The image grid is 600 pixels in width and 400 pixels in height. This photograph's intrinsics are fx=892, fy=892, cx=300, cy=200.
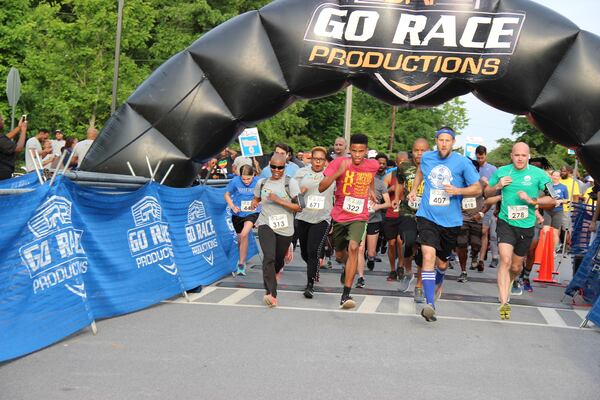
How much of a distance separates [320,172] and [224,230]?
2.20 m

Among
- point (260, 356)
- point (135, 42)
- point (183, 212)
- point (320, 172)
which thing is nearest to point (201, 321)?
point (260, 356)

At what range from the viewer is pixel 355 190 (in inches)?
406

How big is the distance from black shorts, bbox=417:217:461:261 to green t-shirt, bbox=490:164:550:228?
2.47ft

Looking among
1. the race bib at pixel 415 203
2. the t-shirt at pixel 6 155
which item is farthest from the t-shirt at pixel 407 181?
the t-shirt at pixel 6 155

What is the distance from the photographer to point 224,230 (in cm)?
1309

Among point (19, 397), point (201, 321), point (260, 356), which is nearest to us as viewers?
point (19, 397)

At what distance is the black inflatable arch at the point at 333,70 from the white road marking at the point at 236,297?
163 centimetres

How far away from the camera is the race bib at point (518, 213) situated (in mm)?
10000

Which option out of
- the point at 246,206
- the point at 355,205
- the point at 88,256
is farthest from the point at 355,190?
the point at 88,256

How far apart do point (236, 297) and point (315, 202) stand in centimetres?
154

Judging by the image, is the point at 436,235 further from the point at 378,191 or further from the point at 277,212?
the point at 378,191

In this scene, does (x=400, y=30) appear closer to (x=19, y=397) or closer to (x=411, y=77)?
(x=411, y=77)

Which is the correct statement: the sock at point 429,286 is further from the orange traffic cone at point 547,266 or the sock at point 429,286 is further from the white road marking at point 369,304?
the orange traffic cone at point 547,266

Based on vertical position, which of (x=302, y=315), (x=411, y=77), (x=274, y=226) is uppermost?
(x=411, y=77)
